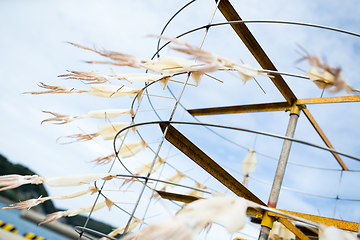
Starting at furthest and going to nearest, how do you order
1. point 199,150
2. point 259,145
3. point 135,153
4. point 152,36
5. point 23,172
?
point 23,172
point 259,145
point 135,153
point 199,150
point 152,36

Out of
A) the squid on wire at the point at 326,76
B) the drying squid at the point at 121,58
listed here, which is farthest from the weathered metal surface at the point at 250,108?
the drying squid at the point at 121,58

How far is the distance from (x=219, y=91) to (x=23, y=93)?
5.25 metres

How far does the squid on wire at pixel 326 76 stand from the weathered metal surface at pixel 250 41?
1.36 meters

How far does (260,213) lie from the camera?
13.7 feet

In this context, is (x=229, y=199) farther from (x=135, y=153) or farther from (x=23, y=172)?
(x=23, y=172)

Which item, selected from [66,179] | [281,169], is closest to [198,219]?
[66,179]

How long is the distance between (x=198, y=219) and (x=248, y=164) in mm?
6156

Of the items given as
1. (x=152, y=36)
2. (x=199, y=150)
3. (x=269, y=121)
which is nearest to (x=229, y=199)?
(x=152, y=36)

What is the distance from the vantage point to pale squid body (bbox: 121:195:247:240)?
127 cm

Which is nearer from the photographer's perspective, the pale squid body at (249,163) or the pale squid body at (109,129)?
the pale squid body at (109,129)

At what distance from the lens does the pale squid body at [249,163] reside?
7230 millimetres

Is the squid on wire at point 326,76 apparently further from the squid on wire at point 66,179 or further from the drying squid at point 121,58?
the squid on wire at point 66,179

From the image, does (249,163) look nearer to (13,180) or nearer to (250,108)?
(250,108)

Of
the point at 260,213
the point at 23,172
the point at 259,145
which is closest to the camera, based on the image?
the point at 260,213
